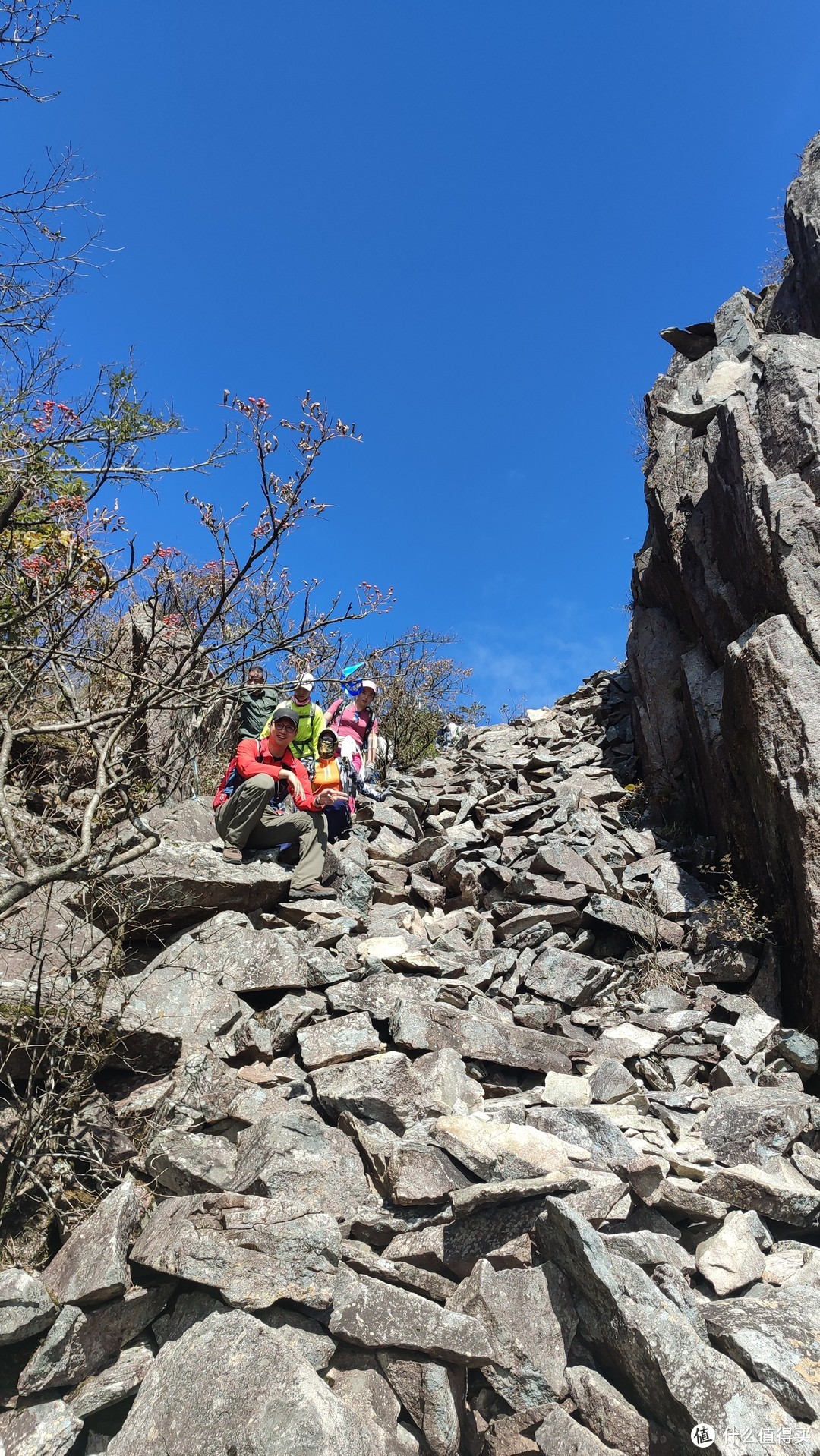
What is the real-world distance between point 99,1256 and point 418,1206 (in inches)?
62.2

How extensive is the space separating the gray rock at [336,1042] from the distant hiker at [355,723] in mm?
6077

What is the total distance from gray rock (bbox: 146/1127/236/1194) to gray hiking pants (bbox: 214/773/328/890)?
3617 mm

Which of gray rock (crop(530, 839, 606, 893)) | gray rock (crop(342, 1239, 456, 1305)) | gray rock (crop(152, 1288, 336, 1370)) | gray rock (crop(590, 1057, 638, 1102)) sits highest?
gray rock (crop(530, 839, 606, 893))

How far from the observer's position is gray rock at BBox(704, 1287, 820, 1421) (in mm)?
3270

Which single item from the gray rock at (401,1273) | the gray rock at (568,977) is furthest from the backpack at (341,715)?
the gray rock at (401,1273)

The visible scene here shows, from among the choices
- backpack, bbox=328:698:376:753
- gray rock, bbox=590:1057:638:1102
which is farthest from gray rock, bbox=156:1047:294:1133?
backpack, bbox=328:698:376:753

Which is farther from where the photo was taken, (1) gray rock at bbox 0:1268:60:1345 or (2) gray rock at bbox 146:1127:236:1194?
(2) gray rock at bbox 146:1127:236:1194

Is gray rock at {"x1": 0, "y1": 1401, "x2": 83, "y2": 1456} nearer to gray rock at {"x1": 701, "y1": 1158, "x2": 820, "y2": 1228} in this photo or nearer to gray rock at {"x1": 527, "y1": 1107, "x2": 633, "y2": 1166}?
gray rock at {"x1": 527, "y1": 1107, "x2": 633, "y2": 1166}

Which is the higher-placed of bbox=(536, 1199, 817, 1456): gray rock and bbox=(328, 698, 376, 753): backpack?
bbox=(328, 698, 376, 753): backpack

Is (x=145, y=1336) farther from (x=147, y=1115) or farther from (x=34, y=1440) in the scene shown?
(x=147, y=1115)

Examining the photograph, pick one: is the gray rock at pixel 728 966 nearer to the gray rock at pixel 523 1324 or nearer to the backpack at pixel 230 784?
the gray rock at pixel 523 1324

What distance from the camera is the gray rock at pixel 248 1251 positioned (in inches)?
139

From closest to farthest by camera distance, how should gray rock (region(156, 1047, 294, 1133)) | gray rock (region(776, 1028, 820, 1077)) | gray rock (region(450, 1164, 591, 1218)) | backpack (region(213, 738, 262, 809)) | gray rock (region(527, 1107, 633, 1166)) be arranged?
gray rock (region(450, 1164, 591, 1218))
gray rock (region(527, 1107, 633, 1166))
gray rock (region(156, 1047, 294, 1133))
gray rock (region(776, 1028, 820, 1077))
backpack (region(213, 738, 262, 809))

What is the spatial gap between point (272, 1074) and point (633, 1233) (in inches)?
97.4
